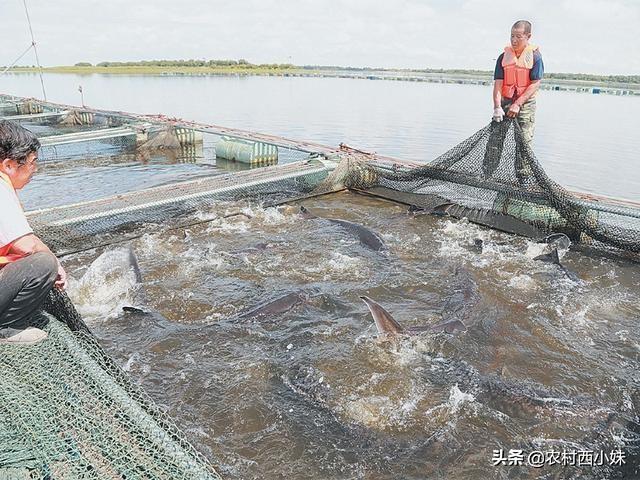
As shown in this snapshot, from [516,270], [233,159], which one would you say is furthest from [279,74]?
[516,270]

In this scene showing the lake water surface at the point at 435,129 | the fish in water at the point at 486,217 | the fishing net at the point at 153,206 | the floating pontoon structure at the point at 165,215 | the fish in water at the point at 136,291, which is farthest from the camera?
the lake water surface at the point at 435,129

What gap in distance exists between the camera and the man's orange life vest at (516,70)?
25.6 ft

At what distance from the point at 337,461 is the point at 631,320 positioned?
13.9 ft

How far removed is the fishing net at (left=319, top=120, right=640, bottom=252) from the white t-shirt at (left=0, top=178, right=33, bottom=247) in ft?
23.6

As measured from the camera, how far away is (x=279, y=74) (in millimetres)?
133750

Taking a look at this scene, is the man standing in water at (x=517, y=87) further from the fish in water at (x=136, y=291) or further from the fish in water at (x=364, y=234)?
the fish in water at (x=136, y=291)

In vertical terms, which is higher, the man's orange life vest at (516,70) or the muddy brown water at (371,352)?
the man's orange life vest at (516,70)

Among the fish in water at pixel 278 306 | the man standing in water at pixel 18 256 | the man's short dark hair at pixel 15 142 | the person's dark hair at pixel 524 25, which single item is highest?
the person's dark hair at pixel 524 25

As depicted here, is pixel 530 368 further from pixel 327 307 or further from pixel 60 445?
pixel 60 445

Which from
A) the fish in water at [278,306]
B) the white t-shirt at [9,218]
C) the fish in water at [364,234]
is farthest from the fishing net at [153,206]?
the white t-shirt at [9,218]

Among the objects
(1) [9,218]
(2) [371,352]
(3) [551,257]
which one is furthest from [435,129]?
(1) [9,218]

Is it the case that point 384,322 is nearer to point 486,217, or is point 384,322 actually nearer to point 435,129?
point 486,217

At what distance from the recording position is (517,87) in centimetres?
808

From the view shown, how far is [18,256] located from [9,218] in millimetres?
340
